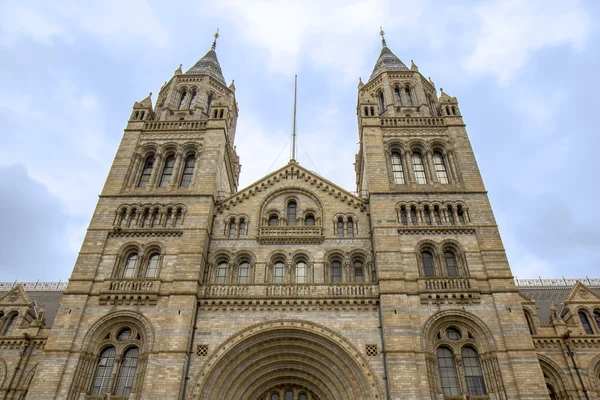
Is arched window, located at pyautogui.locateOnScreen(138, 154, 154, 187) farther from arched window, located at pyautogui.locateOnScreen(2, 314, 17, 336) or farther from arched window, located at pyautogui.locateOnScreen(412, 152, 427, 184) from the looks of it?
arched window, located at pyautogui.locateOnScreen(412, 152, 427, 184)

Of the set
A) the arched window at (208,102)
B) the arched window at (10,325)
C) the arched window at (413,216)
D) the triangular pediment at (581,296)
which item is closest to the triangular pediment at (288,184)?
the arched window at (413,216)

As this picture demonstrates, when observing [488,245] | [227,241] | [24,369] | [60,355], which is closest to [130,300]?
[60,355]

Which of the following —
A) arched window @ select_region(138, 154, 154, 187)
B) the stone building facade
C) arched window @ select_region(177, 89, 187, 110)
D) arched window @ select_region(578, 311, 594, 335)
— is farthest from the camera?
arched window @ select_region(177, 89, 187, 110)

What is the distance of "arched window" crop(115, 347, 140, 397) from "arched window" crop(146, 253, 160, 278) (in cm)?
413

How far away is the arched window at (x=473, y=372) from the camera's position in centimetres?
2038

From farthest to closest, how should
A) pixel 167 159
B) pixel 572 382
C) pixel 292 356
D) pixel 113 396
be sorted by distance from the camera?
1. pixel 167 159
2. pixel 572 382
3. pixel 292 356
4. pixel 113 396

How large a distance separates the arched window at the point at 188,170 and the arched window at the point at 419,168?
14.9 metres

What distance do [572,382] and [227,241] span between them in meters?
21.0

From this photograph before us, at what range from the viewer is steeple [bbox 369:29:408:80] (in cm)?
3650

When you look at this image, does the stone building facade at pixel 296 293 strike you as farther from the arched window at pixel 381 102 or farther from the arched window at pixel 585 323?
the arched window at pixel 381 102

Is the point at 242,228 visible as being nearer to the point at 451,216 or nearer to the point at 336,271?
the point at 336,271

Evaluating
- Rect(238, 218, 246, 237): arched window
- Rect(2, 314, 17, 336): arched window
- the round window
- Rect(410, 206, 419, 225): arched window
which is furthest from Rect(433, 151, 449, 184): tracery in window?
Rect(2, 314, 17, 336): arched window

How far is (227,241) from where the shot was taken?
2591 centimetres

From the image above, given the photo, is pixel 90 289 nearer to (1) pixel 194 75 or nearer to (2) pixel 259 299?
(2) pixel 259 299
